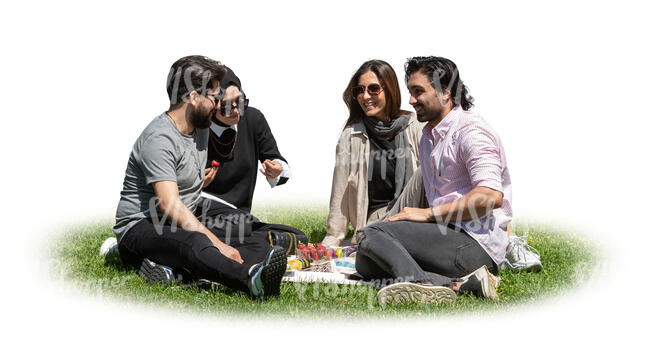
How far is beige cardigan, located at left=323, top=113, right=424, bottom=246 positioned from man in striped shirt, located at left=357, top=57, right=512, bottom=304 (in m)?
1.84

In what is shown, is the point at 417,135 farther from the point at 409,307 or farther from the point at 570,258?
the point at 409,307

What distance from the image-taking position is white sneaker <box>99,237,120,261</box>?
6.28 m

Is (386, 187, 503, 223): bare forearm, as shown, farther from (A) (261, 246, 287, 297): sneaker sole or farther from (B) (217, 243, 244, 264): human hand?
(B) (217, 243, 244, 264): human hand

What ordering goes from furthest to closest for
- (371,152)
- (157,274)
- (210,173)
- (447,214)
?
1. (371,152)
2. (210,173)
3. (157,274)
4. (447,214)

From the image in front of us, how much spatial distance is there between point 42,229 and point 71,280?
2784 mm

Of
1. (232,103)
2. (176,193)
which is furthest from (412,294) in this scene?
(232,103)

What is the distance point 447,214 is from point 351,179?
2.43 metres

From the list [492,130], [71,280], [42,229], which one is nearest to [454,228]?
[492,130]

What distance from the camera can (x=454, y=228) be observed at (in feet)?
16.6

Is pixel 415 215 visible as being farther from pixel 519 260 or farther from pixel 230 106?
pixel 230 106

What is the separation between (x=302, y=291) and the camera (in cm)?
507

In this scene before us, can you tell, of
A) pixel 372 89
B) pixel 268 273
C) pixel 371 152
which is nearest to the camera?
pixel 268 273

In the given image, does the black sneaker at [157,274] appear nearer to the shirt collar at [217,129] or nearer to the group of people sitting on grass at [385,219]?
the group of people sitting on grass at [385,219]

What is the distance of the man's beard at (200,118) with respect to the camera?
5.33 m
